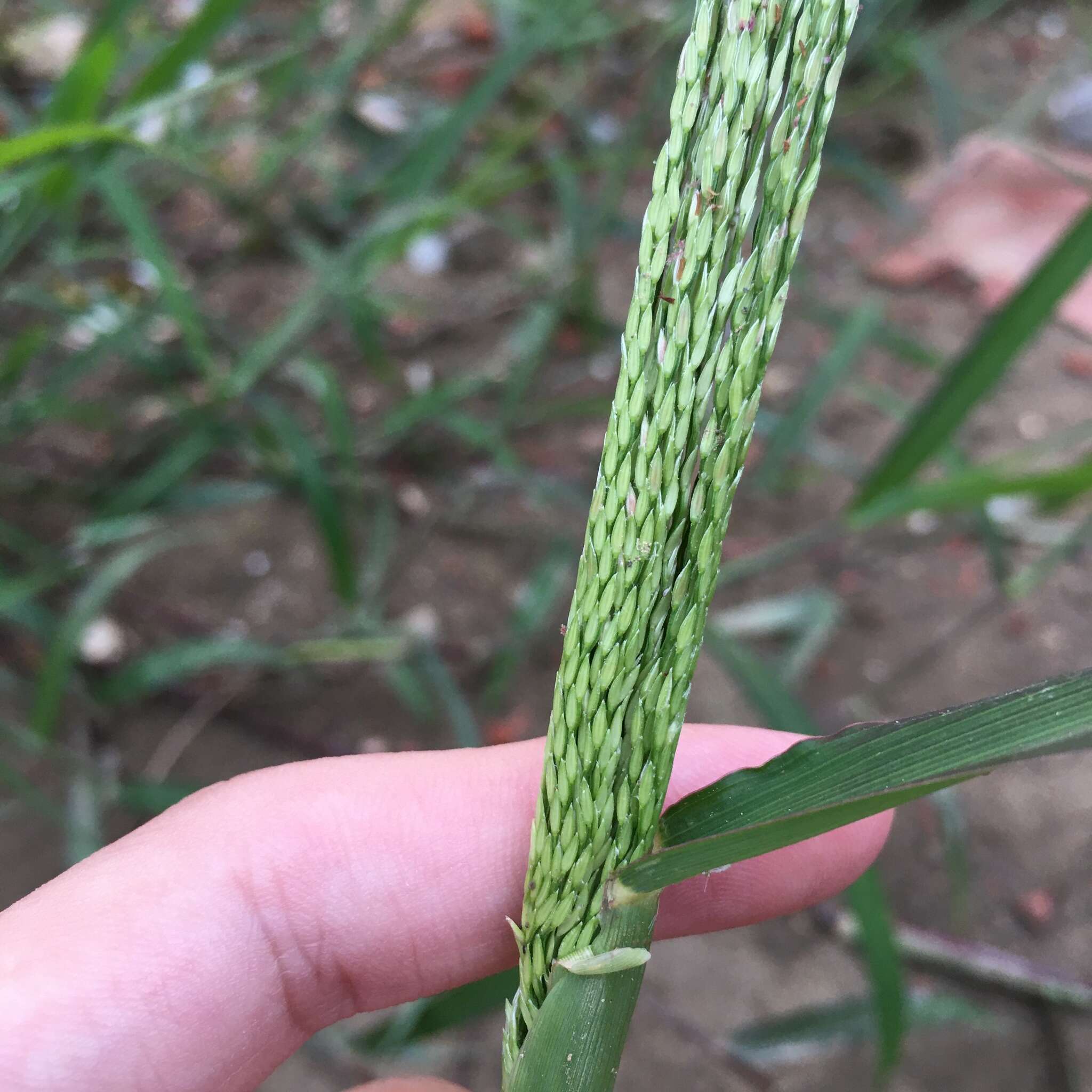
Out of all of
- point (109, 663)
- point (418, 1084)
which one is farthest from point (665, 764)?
point (109, 663)

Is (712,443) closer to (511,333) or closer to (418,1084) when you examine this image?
(418,1084)

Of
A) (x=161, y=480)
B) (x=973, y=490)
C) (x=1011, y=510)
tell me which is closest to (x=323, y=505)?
(x=161, y=480)

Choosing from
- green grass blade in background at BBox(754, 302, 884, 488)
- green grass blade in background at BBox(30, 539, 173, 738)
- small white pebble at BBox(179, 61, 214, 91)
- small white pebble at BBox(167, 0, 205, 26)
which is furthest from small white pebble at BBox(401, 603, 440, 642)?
small white pebble at BBox(167, 0, 205, 26)

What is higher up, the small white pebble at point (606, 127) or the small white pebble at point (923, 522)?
the small white pebble at point (606, 127)

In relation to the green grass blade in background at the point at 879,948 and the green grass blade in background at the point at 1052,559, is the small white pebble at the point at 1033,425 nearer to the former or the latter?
the green grass blade in background at the point at 1052,559

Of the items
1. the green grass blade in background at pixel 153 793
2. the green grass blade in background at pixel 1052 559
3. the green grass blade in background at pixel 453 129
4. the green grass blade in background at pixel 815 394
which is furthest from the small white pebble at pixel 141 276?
the green grass blade in background at pixel 1052 559

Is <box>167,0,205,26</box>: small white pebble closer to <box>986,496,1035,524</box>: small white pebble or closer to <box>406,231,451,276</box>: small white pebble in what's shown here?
<box>406,231,451,276</box>: small white pebble
